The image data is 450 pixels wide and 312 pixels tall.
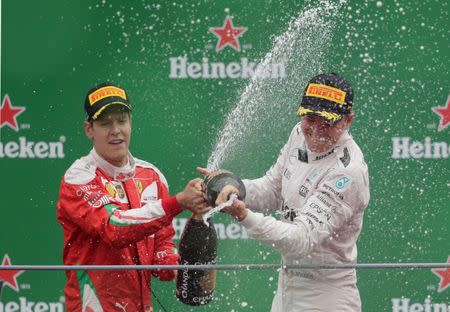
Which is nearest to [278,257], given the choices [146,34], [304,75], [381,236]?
[381,236]

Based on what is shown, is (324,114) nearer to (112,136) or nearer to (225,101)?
(112,136)

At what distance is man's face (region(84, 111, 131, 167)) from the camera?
4941 millimetres

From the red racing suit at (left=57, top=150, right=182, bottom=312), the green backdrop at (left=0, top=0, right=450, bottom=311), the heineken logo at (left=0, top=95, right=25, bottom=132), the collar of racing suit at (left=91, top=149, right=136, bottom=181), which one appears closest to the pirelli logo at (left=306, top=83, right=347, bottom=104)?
the red racing suit at (left=57, top=150, right=182, bottom=312)

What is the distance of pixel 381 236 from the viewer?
21.0 ft

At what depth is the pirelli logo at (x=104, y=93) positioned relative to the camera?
4973 mm

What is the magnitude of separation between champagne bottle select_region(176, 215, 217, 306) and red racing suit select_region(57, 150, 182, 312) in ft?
0.32

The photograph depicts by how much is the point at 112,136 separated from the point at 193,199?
1.61 ft

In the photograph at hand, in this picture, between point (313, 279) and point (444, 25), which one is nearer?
point (313, 279)

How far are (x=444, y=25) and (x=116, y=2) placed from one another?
178cm

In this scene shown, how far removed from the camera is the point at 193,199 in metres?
4.72

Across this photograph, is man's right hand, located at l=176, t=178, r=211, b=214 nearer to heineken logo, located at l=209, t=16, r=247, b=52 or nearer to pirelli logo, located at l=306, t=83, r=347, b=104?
pirelli logo, located at l=306, t=83, r=347, b=104

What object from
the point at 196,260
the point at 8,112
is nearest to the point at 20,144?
the point at 8,112

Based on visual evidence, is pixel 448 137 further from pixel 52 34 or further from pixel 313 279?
pixel 52 34

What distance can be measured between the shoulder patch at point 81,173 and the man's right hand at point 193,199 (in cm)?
41
